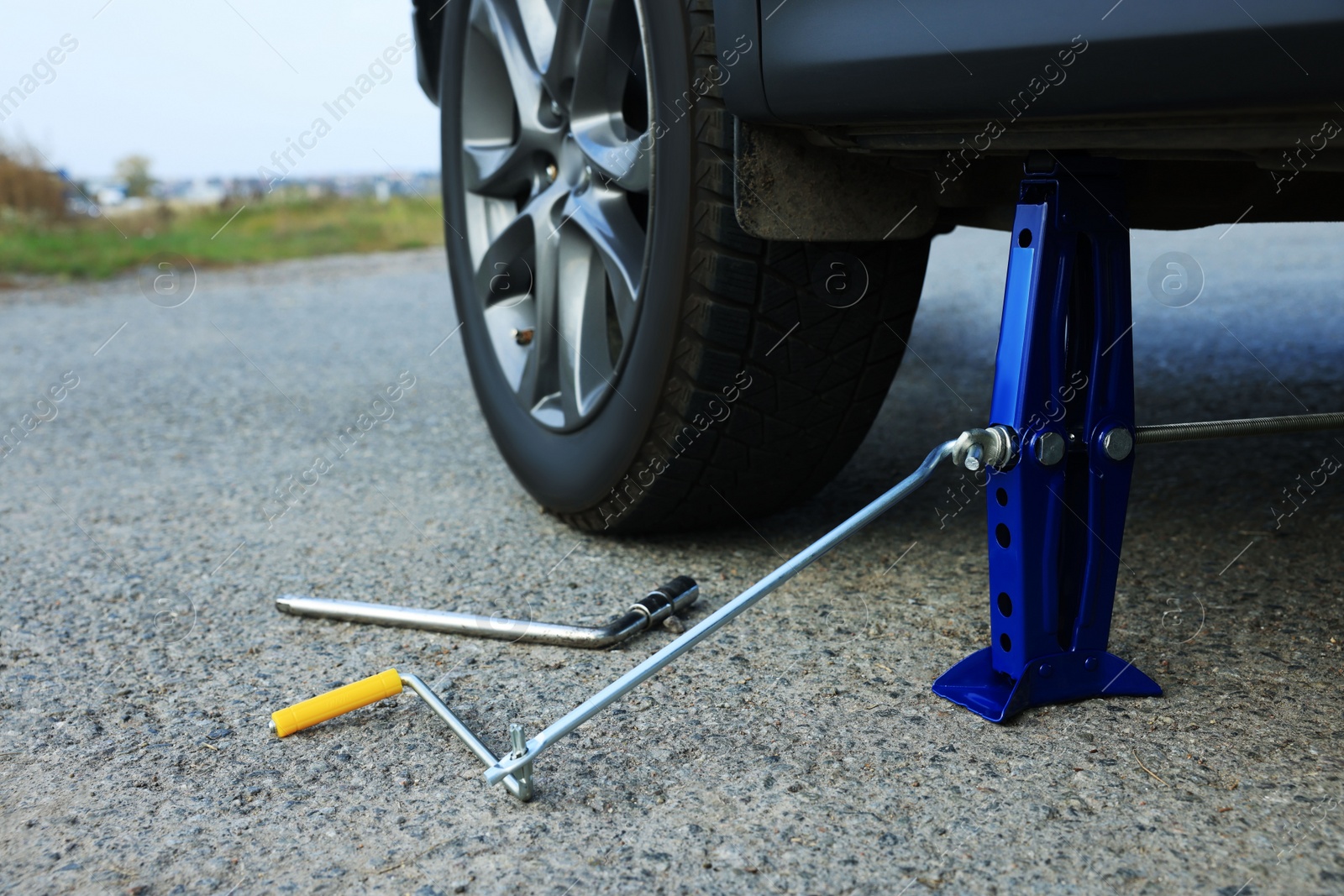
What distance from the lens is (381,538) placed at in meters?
1.85

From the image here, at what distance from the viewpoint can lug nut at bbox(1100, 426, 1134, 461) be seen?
3.73ft

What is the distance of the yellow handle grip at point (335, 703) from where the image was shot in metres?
1.17

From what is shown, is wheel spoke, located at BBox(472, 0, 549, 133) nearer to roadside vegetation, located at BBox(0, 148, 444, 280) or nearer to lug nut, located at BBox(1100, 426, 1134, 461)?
lug nut, located at BBox(1100, 426, 1134, 461)

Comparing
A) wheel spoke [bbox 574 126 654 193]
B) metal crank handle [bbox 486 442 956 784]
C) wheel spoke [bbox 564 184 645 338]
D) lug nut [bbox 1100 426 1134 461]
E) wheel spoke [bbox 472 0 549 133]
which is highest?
wheel spoke [bbox 472 0 549 133]

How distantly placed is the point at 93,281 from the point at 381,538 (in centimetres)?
526

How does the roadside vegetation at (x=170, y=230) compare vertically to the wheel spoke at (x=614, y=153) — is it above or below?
below

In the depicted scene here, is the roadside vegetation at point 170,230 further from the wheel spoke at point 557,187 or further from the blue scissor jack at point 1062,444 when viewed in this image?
the blue scissor jack at point 1062,444

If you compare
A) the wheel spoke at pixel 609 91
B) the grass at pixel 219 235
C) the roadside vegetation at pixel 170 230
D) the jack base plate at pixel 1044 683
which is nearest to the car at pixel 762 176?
the wheel spoke at pixel 609 91

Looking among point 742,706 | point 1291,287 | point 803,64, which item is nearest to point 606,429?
point 742,706

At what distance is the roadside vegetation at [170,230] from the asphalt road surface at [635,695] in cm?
489

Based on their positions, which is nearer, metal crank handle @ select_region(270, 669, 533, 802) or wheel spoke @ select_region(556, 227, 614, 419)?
metal crank handle @ select_region(270, 669, 533, 802)

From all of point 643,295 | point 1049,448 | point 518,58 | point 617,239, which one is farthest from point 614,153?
point 1049,448

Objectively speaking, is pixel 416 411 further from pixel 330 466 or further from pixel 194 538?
pixel 194 538

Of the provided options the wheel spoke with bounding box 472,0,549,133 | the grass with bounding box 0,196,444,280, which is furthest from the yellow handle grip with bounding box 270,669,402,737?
the grass with bounding box 0,196,444,280
